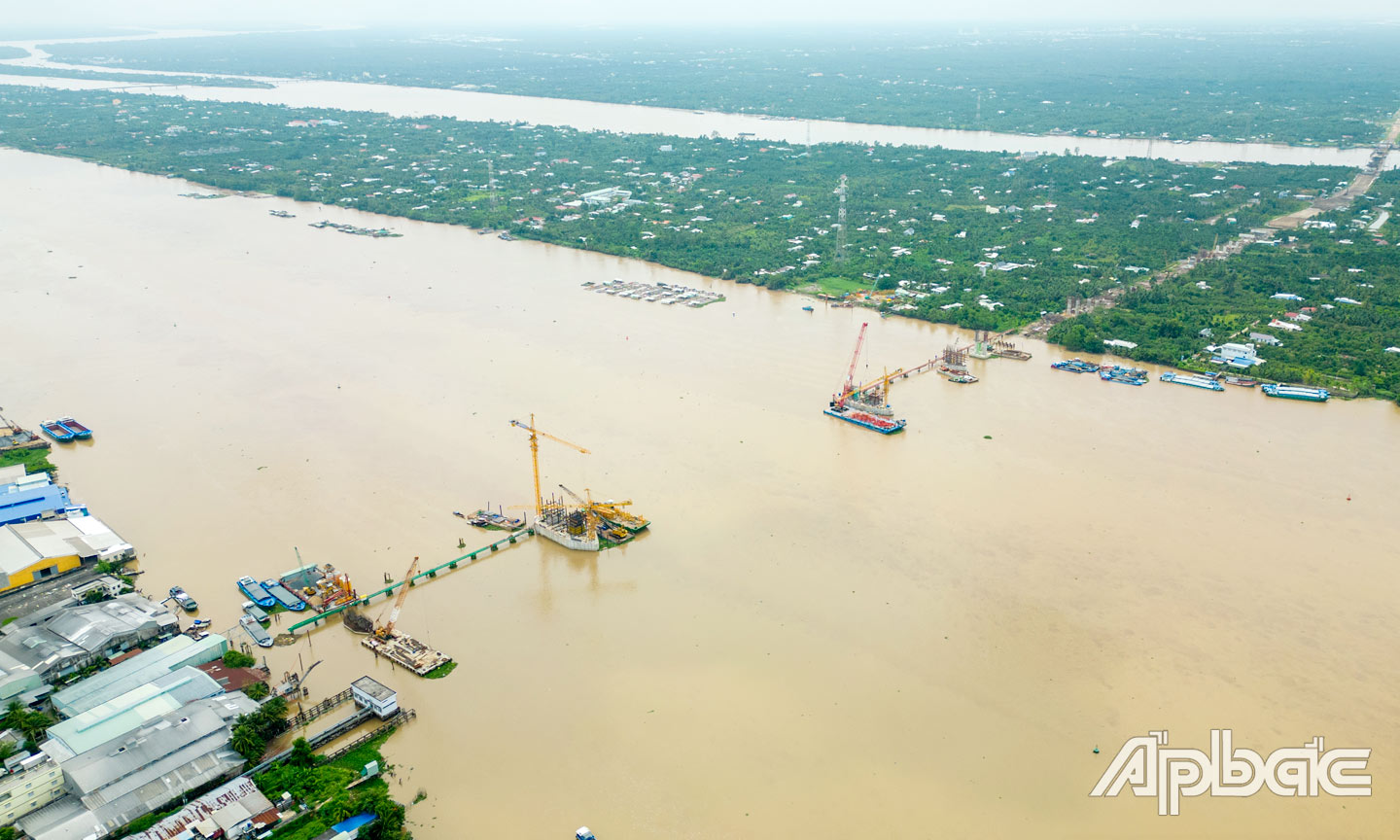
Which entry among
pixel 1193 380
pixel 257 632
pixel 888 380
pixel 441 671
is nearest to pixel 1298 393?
pixel 1193 380

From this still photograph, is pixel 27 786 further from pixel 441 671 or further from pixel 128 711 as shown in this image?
pixel 441 671

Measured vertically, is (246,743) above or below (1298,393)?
below

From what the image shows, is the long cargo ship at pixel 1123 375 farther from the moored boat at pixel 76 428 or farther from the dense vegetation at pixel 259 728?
the moored boat at pixel 76 428

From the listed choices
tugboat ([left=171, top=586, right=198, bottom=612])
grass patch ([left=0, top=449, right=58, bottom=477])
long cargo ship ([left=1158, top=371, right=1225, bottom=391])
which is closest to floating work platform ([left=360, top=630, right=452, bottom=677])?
tugboat ([left=171, top=586, right=198, bottom=612])

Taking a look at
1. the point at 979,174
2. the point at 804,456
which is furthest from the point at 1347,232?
the point at 804,456

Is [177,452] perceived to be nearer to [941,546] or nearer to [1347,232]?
[941,546]

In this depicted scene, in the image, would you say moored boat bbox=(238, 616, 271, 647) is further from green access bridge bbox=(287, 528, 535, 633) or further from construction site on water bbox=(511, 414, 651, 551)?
construction site on water bbox=(511, 414, 651, 551)
